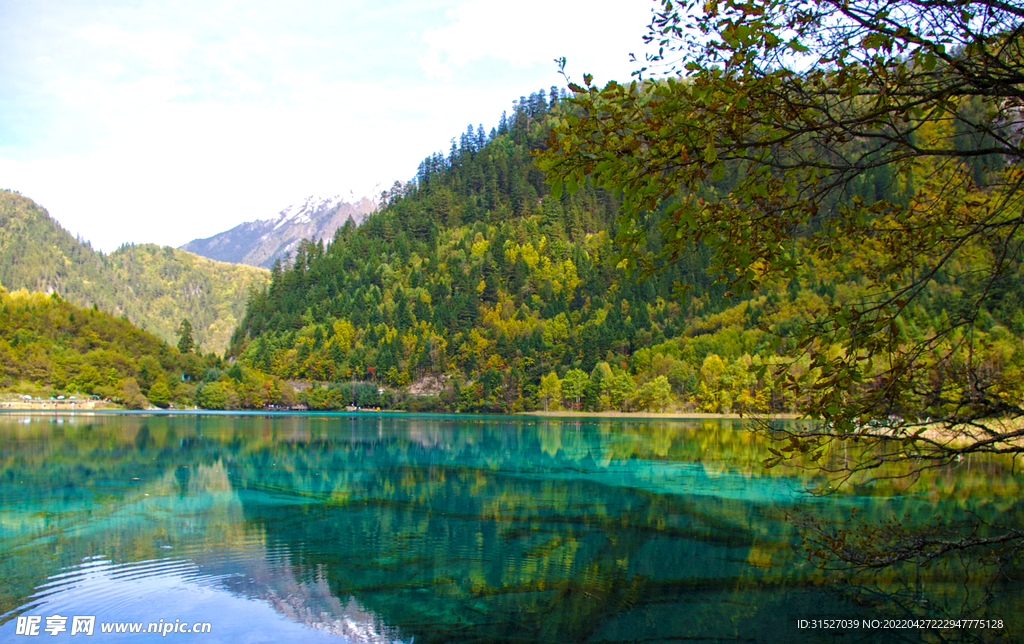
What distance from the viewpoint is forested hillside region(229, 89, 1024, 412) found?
12619 centimetres

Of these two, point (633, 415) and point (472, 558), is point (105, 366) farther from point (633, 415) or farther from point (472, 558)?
point (472, 558)

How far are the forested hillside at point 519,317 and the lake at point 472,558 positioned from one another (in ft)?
249

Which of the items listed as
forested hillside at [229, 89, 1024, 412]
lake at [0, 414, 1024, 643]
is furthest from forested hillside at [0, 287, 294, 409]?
lake at [0, 414, 1024, 643]

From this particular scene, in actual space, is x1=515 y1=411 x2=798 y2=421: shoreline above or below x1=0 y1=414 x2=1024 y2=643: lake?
below

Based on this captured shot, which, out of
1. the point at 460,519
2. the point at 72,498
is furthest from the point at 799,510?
the point at 72,498

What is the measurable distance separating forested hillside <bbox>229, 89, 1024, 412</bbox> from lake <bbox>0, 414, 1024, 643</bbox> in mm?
76048

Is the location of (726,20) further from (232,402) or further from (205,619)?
(232,402)

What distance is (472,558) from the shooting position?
15172 millimetres

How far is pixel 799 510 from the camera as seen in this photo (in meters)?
20.6

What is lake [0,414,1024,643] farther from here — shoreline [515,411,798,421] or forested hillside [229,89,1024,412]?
shoreline [515,411,798,421]

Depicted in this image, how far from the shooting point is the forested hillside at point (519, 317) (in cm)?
12619

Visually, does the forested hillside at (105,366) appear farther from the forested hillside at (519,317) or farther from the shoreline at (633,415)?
the shoreline at (633,415)

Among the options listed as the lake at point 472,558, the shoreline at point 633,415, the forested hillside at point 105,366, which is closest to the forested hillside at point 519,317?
the shoreline at point 633,415

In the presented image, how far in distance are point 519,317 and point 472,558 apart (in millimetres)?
147500
